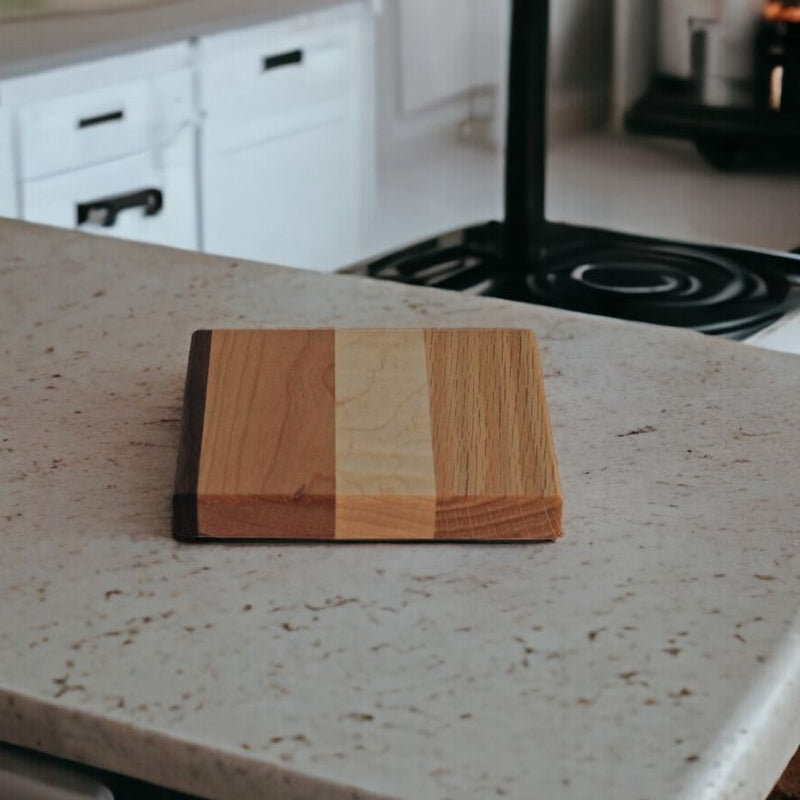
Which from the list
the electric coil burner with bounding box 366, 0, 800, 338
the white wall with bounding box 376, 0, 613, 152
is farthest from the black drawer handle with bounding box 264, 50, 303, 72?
the white wall with bounding box 376, 0, 613, 152

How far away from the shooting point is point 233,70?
105 inches

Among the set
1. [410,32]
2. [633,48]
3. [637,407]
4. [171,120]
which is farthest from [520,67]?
[633,48]

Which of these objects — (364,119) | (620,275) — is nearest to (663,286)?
(620,275)

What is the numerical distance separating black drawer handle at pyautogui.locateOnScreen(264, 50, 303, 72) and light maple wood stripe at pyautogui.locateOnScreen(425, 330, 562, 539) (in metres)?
2.09

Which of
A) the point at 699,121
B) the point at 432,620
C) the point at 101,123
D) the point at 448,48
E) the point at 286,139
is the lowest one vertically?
the point at 699,121

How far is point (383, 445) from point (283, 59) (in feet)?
7.42

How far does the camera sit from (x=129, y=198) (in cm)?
249

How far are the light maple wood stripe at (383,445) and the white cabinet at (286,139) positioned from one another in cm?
191

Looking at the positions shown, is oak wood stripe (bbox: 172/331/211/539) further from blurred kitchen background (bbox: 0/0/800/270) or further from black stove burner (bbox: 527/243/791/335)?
blurred kitchen background (bbox: 0/0/800/270)

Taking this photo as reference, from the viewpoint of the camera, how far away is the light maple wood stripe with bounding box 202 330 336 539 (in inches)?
25.9

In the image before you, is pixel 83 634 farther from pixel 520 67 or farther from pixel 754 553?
pixel 520 67

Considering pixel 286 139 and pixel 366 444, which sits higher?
pixel 366 444

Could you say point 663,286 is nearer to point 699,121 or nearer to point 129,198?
point 129,198

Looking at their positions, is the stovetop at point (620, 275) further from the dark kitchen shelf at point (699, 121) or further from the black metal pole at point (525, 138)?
the dark kitchen shelf at point (699, 121)
